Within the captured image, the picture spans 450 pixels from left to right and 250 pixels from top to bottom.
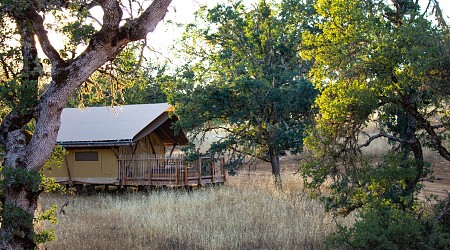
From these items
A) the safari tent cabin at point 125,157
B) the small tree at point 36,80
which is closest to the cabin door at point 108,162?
the safari tent cabin at point 125,157

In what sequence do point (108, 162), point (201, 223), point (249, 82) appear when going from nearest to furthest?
1. point (201, 223)
2. point (249, 82)
3. point (108, 162)

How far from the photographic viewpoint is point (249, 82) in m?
18.9

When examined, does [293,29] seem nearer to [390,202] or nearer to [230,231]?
[230,231]

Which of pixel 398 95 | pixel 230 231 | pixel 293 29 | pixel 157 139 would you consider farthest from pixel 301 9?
pixel 398 95

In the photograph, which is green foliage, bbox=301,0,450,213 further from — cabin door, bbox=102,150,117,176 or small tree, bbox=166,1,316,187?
cabin door, bbox=102,150,117,176

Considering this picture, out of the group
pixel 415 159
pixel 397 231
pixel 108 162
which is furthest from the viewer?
pixel 108 162

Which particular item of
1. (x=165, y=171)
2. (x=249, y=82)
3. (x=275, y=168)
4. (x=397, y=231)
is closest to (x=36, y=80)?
(x=397, y=231)

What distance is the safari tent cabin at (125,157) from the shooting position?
2297 centimetres

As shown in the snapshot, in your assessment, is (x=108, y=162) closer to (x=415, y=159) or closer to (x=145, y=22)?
(x=145, y=22)

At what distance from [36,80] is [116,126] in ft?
48.4

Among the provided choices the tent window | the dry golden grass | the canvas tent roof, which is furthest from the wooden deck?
the dry golden grass

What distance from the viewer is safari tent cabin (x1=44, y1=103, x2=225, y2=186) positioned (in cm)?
2297

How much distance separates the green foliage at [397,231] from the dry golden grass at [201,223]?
329cm

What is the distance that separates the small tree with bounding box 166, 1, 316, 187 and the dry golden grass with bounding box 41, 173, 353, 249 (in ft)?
7.44
